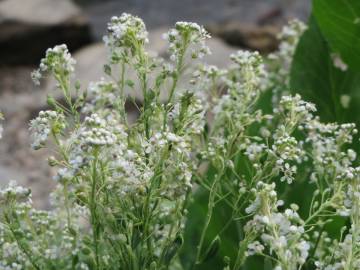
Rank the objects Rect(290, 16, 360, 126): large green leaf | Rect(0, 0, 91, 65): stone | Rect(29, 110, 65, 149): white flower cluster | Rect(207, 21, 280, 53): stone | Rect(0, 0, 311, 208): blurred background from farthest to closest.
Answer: Rect(0, 0, 91, 65): stone
Rect(207, 21, 280, 53): stone
Rect(0, 0, 311, 208): blurred background
Rect(290, 16, 360, 126): large green leaf
Rect(29, 110, 65, 149): white flower cluster

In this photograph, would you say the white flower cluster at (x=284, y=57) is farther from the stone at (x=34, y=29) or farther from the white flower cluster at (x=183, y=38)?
the stone at (x=34, y=29)

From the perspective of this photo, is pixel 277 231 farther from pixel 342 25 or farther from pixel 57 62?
pixel 342 25

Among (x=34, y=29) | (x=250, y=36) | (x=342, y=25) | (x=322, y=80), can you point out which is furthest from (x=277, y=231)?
(x=34, y=29)

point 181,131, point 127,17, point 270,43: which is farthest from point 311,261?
point 270,43

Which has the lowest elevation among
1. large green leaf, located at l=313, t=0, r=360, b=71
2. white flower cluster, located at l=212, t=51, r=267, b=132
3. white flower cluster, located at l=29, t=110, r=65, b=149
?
white flower cluster, located at l=29, t=110, r=65, b=149

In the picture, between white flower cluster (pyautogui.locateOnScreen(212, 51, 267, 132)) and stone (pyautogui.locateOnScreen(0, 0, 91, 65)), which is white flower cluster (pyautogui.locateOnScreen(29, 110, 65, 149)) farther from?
stone (pyautogui.locateOnScreen(0, 0, 91, 65))

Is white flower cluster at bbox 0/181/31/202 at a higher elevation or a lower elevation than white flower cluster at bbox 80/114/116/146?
lower

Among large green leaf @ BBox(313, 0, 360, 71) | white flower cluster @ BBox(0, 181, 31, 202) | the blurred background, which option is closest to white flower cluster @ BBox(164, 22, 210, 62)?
white flower cluster @ BBox(0, 181, 31, 202)

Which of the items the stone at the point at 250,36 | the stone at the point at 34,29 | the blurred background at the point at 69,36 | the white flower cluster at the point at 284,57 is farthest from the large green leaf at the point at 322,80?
the stone at the point at 34,29
